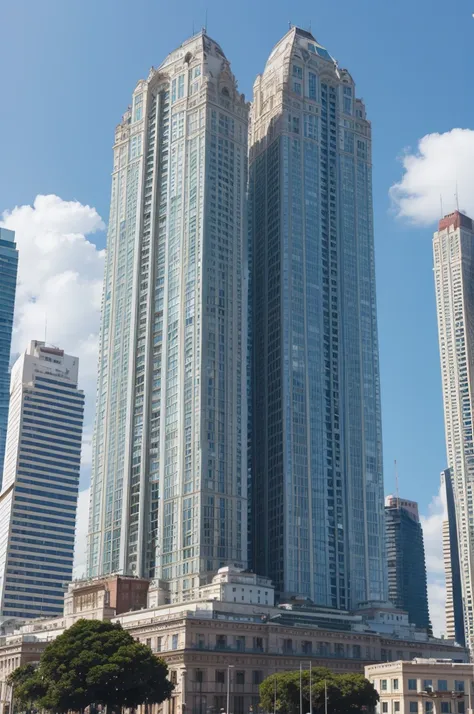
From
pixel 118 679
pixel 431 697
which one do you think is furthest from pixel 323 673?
pixel 118 679

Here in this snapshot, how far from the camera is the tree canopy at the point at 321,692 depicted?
15725 centimetres

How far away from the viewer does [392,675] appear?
15900 centimetres

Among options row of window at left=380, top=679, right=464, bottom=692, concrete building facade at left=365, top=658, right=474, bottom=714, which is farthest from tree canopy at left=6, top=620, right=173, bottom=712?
row of window at left=380, top=679, right=464, bottom=692

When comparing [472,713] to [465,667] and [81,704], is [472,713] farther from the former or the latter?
[81,704]

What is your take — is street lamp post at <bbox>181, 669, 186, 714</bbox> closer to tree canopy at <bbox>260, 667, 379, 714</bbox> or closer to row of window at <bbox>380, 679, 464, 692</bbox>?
tree canopy at <bbox>260, 667, 379, 714</bbox>

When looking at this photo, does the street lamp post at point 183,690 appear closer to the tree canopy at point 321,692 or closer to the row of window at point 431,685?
the tree canopy at point 321,692

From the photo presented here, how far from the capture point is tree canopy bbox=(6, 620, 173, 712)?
157375mm

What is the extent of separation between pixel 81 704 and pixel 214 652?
45.9 metres

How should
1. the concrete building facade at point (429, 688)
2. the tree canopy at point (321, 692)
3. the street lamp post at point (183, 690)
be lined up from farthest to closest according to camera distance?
the street lamp post at point (183, 690) → the tree canopy at point (321, 692) → the concrete building facade at point (429, 688)

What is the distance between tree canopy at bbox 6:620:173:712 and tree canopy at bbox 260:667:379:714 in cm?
1855

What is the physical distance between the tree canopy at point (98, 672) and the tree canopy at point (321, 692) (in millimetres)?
18547

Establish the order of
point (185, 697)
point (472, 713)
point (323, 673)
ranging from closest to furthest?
point (472, 713) < point (323, 673) < point (185, 697)

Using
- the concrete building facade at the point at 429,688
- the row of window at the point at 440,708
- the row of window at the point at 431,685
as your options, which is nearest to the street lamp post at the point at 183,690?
the concrete building facade at the point at 429,688

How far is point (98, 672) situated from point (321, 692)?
117ft
